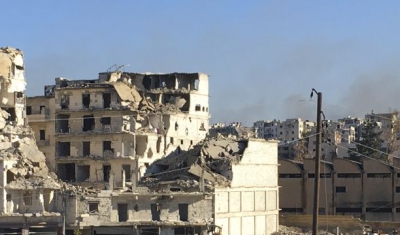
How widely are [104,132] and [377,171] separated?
26.2 meters

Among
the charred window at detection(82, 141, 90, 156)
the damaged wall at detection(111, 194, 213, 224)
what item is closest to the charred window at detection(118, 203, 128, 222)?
the damaged wall at detection(111, 194, 213, 224)

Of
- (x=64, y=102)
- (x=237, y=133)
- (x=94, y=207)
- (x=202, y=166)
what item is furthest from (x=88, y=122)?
(x=237, y=133)

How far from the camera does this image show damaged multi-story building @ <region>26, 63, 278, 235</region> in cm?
5981

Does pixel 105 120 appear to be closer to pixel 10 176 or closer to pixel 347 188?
pixel 10 176

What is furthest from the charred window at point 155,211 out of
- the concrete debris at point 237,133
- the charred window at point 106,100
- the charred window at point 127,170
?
the charred window at point 106,100

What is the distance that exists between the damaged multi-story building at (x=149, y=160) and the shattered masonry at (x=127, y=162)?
76 mm

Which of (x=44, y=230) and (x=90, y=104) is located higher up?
(x=90, y=104)

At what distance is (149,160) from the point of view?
70.0m

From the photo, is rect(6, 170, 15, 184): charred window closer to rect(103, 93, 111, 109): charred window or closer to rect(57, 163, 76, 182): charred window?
rect(57, 163, 76, 182): charred window

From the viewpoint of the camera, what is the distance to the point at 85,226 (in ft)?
192

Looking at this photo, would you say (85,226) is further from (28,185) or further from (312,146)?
(312,146)

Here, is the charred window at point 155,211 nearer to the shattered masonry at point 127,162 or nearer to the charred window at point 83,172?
the shattered masonry at point 127,162

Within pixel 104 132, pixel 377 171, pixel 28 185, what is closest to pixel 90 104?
pixel 104 132

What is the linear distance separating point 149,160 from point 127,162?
176cm
